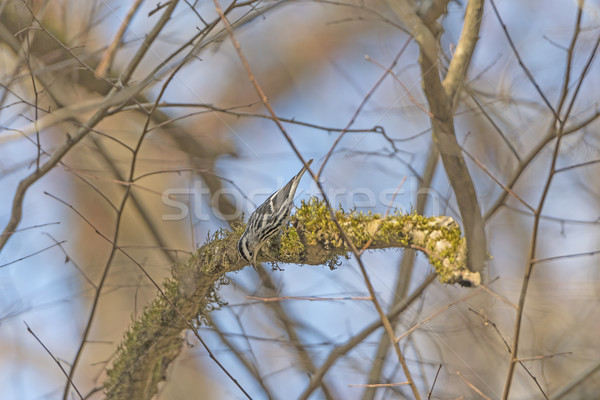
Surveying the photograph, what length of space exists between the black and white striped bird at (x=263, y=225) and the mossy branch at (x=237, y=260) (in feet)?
0.22

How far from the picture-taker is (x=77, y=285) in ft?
16.4

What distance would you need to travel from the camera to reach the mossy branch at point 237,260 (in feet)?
7.38

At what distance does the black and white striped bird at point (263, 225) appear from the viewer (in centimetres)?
266

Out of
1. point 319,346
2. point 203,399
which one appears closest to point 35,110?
Answer: point 319,346

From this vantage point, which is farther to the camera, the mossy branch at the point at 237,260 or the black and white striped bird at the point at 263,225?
the black and white striped bird at the point at 263,225

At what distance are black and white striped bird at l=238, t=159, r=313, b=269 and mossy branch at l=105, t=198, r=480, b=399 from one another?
0.07 metres

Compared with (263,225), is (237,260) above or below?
below

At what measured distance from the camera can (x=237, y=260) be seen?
2.71 metres

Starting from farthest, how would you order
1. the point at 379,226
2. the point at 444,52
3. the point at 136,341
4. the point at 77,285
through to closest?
the point at 77,285, the point at 444,52, the point at 136,341, the point at 379,226

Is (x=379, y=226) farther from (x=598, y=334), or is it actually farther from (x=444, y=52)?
(x=598, y=334)

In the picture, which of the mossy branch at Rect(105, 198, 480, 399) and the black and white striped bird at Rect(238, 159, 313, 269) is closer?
the mossy branch at Rect(105, 198, 480, 399)

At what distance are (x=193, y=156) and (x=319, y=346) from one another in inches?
120

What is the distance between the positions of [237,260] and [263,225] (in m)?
0.24

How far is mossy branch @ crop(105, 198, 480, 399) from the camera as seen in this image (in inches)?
88.6
